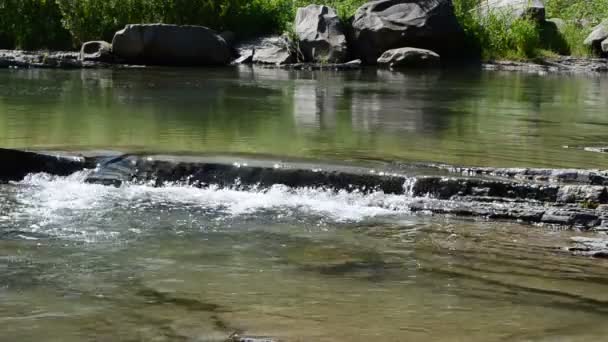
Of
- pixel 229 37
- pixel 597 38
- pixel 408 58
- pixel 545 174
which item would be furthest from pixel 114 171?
pixel 597 38

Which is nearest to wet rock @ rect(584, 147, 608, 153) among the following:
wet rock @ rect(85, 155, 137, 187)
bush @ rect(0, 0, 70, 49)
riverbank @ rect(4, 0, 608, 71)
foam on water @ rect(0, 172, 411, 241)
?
foam on water @ rect(0, 172, 411, 241)

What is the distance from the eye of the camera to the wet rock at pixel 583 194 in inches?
275

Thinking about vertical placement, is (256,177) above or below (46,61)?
below

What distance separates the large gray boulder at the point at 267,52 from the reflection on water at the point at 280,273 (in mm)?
17271

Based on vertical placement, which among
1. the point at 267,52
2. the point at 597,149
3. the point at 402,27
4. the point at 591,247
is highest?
the point at 402,27

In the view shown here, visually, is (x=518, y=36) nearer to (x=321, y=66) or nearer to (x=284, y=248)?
(x=321, y=66)

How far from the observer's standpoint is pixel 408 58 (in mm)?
24484

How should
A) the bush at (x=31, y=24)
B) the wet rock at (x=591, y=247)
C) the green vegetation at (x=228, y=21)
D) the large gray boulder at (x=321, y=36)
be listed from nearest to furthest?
the wet rock at (x=591, y=247) → the large gray boulder at (x=321, y=36) → the green vegetation at (x=228, y=21) → the bush at (x=31, y=24)

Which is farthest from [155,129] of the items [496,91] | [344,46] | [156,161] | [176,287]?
[344,46]

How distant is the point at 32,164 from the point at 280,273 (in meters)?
3.89

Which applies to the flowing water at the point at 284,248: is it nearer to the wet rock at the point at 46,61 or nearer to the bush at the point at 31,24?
the wet rock at the point at 46,61

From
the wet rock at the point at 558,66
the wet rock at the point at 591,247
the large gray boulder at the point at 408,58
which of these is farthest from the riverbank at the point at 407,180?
the wet rock at the point at 558,66

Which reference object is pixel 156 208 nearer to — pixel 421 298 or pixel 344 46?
pixel 421 298

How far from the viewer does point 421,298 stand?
4.72 metres
